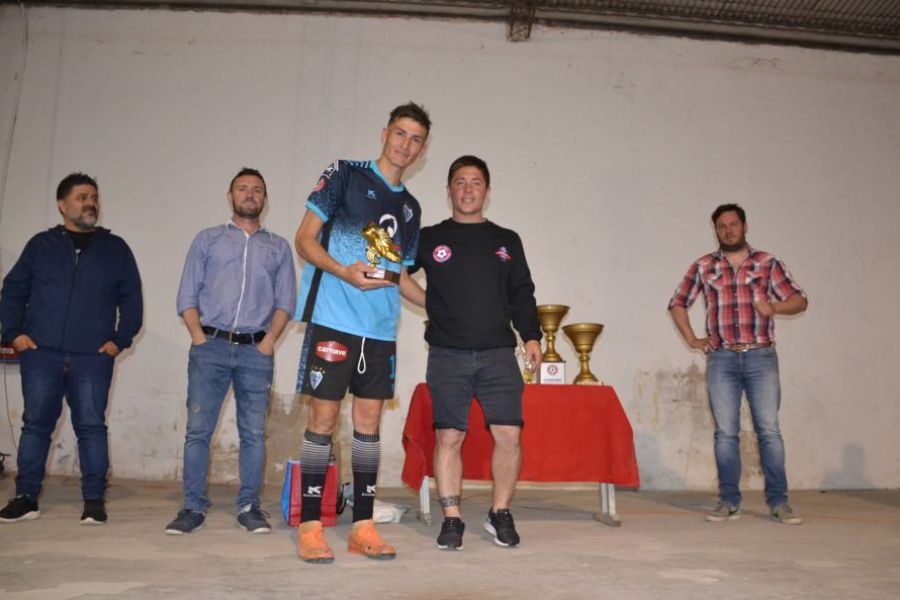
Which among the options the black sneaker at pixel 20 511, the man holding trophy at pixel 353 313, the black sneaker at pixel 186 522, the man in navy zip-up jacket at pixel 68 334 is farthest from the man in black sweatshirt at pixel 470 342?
the black sneaker at pixel 20 511

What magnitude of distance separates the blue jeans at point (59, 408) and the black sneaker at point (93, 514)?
0.03 metres

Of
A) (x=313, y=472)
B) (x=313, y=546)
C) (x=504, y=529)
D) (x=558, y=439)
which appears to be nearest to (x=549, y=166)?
(x=558, y=439)

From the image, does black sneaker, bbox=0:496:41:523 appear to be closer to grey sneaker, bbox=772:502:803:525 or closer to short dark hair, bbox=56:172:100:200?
short dark hair, bbox=56:172:100:200

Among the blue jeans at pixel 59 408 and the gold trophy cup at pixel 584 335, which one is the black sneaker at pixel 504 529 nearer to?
the gold trophy cup at pixel 584 335

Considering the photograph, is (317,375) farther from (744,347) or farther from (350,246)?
(744,347)

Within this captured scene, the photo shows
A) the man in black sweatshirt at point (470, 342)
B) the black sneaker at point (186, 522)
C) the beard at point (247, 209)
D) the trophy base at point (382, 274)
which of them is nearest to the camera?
the trophy base at point (382, 274)

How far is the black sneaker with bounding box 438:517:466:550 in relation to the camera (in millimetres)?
2541

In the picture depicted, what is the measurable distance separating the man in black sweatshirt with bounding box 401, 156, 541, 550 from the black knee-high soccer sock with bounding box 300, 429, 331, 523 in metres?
0.49

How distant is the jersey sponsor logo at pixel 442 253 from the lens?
2.73m

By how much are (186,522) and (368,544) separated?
0.91 meters

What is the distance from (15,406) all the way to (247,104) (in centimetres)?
270

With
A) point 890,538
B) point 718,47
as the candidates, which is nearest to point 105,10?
point 718,47

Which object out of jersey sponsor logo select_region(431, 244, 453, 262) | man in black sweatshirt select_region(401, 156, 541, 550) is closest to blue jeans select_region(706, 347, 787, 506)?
man in black sweatshirt select_region(401, 156, 541, 550)

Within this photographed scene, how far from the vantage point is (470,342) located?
8.68ft
